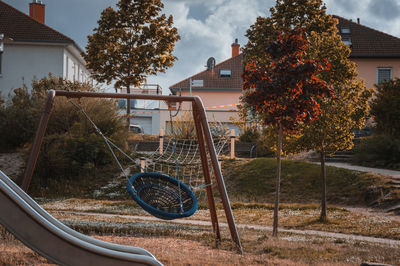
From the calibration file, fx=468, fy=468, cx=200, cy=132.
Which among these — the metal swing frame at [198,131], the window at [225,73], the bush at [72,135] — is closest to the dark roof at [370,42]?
the window at [225,73]

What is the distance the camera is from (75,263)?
7.80ft

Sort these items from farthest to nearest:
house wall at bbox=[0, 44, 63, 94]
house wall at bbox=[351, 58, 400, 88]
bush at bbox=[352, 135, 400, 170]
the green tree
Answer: house wall at bbox=[351, 58, 400, 88], house wall at bbox=[0, 44, 63, 94], the green tree, bush at bbox=[352, 135, 400, 170]

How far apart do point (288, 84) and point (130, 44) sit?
1781 centimetres

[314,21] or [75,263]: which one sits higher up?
[314,21]

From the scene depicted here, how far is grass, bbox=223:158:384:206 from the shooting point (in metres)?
15.6

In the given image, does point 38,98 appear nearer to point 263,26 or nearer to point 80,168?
point 80,168

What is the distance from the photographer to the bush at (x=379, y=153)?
780 inches

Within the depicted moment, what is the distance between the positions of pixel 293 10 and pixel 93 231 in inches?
808

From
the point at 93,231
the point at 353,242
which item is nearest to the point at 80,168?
the point at 93,231

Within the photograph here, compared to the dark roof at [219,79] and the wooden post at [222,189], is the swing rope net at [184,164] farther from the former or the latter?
the dark roof at [219,79]

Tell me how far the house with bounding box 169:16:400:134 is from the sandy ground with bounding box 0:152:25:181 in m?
15.6

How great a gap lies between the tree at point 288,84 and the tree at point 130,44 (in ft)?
53.1

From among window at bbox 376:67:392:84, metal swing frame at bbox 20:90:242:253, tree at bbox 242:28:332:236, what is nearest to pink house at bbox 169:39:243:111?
window at bbox 376:67:392:84

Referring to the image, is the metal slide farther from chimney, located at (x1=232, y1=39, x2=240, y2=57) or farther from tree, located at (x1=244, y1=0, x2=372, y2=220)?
chimney, located at (x1=232, y1=39, x2=240, y2=57)
